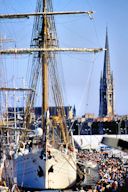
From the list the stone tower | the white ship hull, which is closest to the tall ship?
the white ship hull

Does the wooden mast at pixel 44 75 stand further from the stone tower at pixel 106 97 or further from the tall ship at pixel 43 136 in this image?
the stone tower at pixel 106 97

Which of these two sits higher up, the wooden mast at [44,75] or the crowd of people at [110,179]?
the wooden mast at [44,75]

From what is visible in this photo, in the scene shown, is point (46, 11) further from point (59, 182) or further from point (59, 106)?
point (59, 182)

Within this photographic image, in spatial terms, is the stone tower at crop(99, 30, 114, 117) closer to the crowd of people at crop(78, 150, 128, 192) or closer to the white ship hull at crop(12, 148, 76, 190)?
the crowd of people at crop(78, 150, 128, 192)

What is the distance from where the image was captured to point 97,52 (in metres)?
36.7

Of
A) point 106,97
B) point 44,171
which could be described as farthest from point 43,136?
point 106,97

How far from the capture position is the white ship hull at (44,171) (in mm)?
30859

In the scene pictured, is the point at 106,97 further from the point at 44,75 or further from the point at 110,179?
the point at 110,179

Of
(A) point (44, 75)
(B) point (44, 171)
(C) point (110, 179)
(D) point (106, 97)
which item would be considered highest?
(D) point (106, 97)

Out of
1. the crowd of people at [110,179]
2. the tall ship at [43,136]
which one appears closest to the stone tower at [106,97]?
the crowd of people at [110,179]

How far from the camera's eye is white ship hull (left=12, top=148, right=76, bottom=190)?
30859mm

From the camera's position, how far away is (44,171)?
101 feet

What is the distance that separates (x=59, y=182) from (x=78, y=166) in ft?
13.5

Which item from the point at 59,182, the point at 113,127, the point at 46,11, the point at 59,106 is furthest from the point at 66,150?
the point at 113,127
